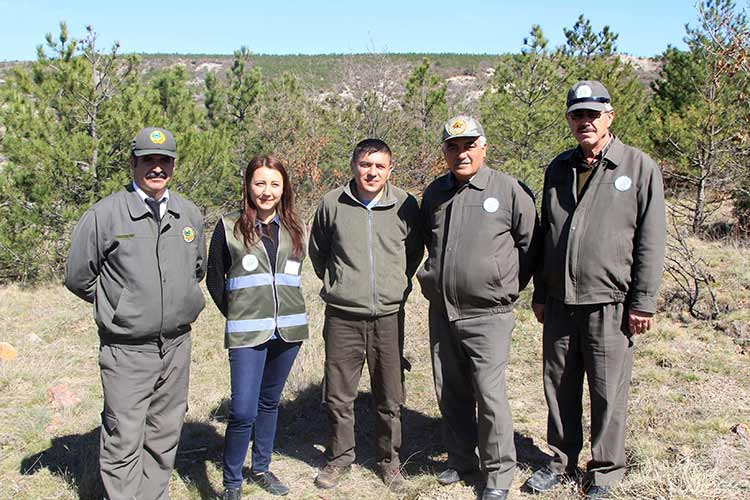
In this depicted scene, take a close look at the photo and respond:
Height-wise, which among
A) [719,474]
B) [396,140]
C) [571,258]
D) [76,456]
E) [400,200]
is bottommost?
[76,456]

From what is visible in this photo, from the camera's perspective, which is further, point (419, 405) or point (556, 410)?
point (419, 405)

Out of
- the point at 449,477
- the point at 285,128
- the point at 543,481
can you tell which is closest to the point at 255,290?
the point at 449,477

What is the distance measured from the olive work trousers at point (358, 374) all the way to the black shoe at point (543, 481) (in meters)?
0.81

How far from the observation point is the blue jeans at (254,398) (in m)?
3.18

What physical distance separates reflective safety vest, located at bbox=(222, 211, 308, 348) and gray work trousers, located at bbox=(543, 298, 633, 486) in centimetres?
141

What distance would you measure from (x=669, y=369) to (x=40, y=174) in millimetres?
8207

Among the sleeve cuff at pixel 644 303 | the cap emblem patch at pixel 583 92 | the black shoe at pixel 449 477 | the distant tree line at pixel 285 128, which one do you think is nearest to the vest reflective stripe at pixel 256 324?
the black shoe at pixel 449 477

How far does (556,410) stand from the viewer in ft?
11.0

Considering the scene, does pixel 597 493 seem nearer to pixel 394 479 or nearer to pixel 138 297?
pixel 394 479

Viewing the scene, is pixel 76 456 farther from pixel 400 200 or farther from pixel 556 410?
pixel 556 410

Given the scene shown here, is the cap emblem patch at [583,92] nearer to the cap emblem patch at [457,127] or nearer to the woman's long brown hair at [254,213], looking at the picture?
the cap emblem patch at [457,127]

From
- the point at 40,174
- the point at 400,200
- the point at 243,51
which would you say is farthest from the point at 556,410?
the point at 243,51

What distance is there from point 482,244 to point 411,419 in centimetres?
188

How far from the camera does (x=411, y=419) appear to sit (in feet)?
14.7
